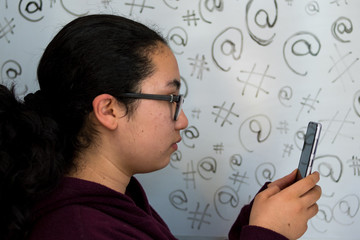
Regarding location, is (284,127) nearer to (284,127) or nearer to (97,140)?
(284,127)

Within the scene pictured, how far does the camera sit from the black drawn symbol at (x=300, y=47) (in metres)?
0.77

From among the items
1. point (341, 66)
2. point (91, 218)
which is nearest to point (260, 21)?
point (341, 66)

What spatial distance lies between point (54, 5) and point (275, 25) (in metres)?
0.50

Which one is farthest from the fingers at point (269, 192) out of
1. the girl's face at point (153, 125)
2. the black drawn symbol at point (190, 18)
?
the black drawn symbol at point (190, 18)

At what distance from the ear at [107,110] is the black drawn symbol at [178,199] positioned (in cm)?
35

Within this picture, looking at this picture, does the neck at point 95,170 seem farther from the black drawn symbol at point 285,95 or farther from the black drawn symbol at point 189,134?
the black drawn symbol at point 285,95

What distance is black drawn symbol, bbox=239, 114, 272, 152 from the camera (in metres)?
0.79

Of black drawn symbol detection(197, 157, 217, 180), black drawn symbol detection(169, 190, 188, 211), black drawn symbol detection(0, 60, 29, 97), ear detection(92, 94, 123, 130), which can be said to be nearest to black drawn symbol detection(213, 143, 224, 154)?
black drawn symbol detection(197, 157, 217, 180)

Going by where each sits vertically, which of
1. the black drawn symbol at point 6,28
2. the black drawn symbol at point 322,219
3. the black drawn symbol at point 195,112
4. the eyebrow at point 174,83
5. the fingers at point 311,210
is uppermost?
the black drawn symbol at point 6,28

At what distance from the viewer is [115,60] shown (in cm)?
50

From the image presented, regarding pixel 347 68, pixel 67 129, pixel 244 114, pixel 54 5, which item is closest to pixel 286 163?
pixel 244 114

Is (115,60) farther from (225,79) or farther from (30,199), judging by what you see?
(225,79)

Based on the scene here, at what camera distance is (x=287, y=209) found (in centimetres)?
51

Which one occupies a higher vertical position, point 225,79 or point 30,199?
point 225,79
